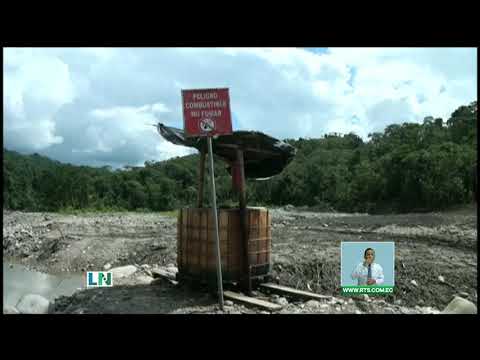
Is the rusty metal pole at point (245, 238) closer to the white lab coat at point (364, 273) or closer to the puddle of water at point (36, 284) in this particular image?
the white lab coat at point (364, 273)

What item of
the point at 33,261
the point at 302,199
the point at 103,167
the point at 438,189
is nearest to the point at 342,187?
the point at 302,199

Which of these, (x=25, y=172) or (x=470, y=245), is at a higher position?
(x=25, y=172)

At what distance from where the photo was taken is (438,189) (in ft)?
77.6

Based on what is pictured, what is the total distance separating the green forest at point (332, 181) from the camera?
24194 mm

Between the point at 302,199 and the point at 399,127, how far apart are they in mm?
10481

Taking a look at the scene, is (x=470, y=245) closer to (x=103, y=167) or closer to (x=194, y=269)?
(x=194, y=269)

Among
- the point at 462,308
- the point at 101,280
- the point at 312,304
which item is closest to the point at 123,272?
the point at 101,280

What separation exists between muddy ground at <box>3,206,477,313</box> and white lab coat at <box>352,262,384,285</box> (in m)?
0.31

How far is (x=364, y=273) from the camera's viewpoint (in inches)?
244

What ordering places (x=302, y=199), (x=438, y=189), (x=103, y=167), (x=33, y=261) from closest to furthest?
(x=33, y=261), (x=438, y=189), (x=302, y=199), (x=103, y=167)

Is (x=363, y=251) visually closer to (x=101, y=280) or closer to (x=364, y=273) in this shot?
(x=364, y=273)

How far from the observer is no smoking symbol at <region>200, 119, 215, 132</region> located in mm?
5184

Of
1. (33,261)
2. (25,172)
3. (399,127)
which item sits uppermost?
(399,127)

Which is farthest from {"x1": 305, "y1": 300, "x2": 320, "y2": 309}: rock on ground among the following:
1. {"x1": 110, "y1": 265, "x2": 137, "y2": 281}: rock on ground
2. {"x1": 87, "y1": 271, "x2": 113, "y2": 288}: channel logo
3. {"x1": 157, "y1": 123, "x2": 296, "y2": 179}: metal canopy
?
{"x1": 110, "y1": 265, "x2": 137, "y2": 281}: rock on ground
